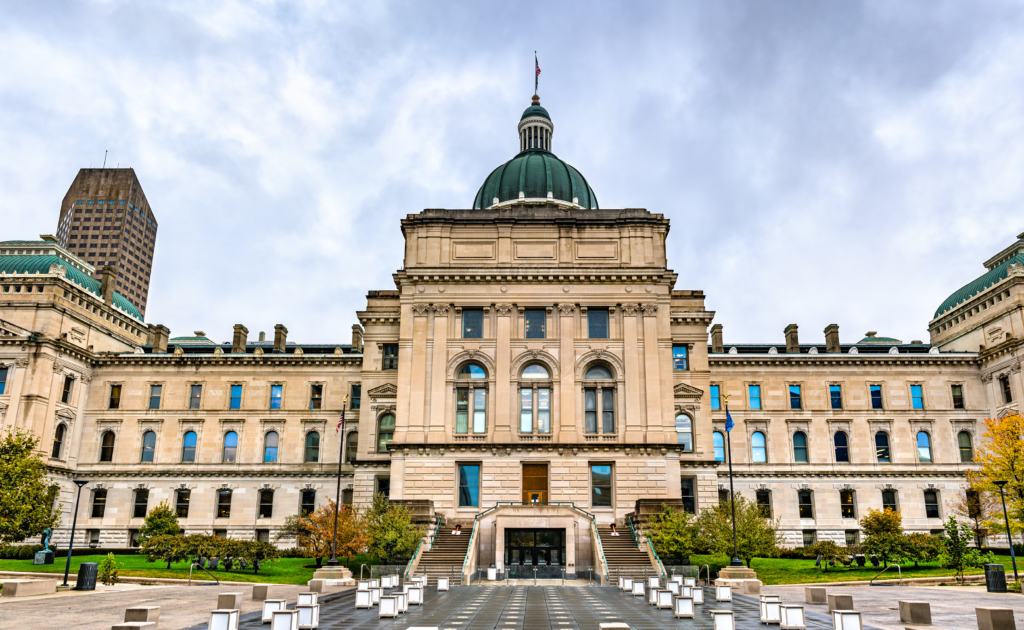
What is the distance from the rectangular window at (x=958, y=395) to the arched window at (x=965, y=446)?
243 centimetres

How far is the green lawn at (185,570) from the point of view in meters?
41.8

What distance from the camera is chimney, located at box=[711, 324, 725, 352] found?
73.4 m

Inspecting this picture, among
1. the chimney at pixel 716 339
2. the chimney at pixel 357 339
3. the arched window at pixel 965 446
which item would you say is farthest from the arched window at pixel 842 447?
the chimney at pixel 357 339

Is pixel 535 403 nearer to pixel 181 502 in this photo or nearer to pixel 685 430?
pixel 685 430

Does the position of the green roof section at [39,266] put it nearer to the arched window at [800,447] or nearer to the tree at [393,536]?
the tree at [393,536]

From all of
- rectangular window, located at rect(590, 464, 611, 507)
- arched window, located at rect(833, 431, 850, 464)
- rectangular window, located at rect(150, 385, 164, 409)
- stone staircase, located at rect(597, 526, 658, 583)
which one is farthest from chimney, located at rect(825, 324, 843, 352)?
rectangular window, located at rect(150, 385, 164, 409)

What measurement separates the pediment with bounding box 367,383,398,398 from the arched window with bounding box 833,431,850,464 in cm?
3806

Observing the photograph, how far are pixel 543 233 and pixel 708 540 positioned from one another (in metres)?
25.1

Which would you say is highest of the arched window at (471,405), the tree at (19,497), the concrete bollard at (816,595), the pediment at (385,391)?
the pediment at (385,391)

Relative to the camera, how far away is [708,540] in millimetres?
43812

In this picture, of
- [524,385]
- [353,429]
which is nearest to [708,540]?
[524,385]

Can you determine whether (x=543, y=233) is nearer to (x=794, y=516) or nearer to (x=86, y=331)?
(x=794, y=516)

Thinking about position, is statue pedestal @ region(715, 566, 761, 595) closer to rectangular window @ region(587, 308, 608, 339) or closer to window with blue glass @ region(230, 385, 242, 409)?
rectangular window @ region(587, 308, 608, 339)

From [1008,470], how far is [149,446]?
218 feet
